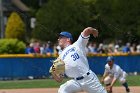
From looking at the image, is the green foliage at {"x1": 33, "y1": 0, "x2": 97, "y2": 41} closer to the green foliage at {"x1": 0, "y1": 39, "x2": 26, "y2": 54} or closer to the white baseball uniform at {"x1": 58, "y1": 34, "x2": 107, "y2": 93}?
the green foliage at {"x1": 0, "y1": 39, "x2": 26, "y2": 54}

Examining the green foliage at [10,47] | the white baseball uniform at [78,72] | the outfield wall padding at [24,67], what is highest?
the white baseball uniform at [78,72]

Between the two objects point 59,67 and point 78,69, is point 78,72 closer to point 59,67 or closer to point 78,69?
point 78,69

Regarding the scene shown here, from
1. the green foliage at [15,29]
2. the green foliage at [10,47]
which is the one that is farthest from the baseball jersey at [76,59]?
the green foliage at [15,29]

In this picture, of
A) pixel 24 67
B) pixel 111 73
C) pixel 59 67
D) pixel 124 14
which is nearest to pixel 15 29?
pixel 124 14

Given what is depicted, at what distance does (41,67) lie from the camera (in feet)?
88.9

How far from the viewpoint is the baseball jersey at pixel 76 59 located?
11.0 meters

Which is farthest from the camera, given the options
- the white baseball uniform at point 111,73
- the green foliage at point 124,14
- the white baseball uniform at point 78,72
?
the green foliage at point 124,14

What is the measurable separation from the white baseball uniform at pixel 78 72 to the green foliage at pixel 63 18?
99.2ft

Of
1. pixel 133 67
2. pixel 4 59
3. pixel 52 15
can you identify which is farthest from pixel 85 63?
pixel 52 15

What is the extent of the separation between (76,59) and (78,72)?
269 mm

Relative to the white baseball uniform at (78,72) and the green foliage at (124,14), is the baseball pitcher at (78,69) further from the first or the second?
the green foliage at (124,14)

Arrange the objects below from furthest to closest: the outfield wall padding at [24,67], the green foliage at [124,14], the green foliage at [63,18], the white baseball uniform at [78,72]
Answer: the green foliage at [63,18] → the green foliage at [124,14] → the outfield wall padding at [24,67] → the white baseball uniform at [78,72]

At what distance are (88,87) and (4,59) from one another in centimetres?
1624

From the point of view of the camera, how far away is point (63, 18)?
4488 centimetres
